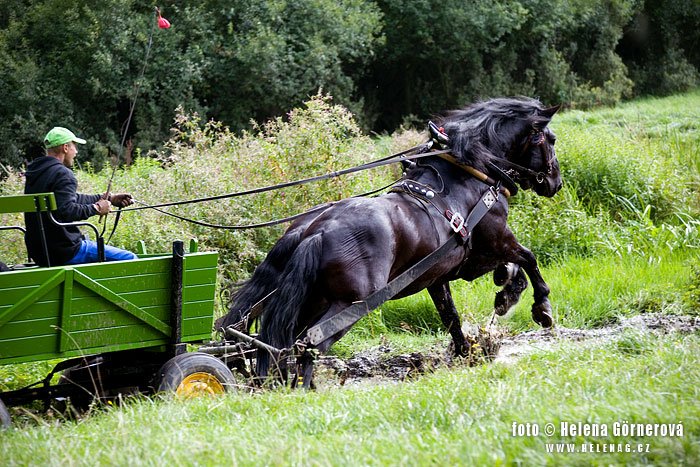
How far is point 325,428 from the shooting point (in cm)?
456

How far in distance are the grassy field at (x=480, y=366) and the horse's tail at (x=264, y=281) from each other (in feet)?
2.92

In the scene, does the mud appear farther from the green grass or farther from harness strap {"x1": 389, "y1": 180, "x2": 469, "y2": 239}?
the green grass

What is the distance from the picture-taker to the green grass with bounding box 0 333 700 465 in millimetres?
3953

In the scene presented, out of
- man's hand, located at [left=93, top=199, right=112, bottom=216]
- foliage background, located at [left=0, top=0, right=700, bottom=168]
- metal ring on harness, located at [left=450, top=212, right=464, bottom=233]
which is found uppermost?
foliage background, located at [left=0, top=0, right=700, bottom=168]

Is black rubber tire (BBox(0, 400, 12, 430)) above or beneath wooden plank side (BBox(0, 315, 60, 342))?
beneath

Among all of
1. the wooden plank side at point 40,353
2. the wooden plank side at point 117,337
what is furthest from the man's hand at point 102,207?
the wooden plank side at point 40,353

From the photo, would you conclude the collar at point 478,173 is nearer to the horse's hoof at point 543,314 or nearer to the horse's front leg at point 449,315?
the horse's front leg at point 449,315

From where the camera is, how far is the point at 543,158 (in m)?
7.76

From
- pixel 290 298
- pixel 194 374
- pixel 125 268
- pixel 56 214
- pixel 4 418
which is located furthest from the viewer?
pixel 290 298

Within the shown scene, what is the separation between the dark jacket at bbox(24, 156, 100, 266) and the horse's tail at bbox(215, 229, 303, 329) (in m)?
1.23

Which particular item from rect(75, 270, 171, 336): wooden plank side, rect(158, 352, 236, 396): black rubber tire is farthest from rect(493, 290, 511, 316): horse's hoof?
rect(75, 270, 171, 336): wooden plank side

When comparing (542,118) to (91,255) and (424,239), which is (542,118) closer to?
(424,239)

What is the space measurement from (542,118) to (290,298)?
3.11 metres

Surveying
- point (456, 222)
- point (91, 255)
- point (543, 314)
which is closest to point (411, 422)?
point (456, 222)
